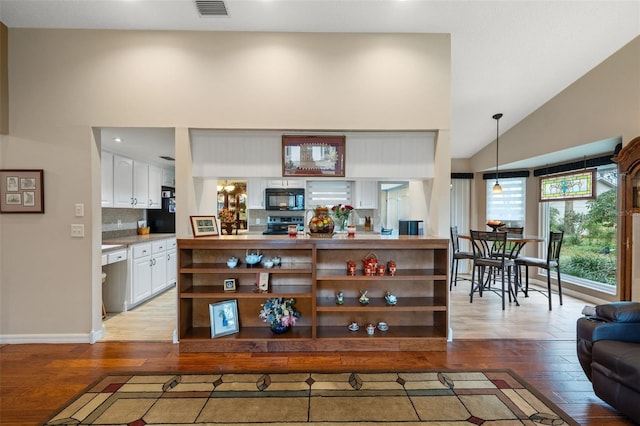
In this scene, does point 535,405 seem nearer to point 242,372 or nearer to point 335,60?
point 242,372

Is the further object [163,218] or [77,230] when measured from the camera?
[163,218]

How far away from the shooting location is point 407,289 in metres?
3.21

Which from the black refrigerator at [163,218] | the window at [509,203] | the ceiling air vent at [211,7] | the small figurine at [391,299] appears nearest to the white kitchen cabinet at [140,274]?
the black refrigerator at [163,218]

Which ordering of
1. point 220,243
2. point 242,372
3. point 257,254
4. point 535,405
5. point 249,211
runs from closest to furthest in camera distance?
point 535,405 < point 242,372 < point 220,243 < point 257,254 < point 249,211

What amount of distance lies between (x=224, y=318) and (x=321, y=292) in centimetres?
98

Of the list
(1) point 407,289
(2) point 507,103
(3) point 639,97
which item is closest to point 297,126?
(1) point 407,289

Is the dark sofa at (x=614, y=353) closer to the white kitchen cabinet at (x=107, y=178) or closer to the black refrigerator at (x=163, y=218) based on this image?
the white kitchen cabinet at (x=107, y=178)

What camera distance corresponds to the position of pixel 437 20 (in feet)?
9.50

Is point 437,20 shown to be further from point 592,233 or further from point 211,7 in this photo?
point 592,233

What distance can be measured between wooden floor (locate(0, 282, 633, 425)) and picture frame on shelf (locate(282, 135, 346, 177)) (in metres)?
1.75

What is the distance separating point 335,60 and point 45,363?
3.79 meters

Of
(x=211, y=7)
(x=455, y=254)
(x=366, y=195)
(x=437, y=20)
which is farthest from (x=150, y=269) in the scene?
(x=455, y=254)

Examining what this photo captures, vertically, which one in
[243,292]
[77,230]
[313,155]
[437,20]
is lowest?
[243,292]

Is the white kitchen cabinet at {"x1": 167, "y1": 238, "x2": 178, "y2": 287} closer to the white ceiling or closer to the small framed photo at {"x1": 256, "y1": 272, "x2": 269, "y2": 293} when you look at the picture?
the small framed photo at {"x1": 256, "y1": 272, "x2": 269, "y2": 293}
